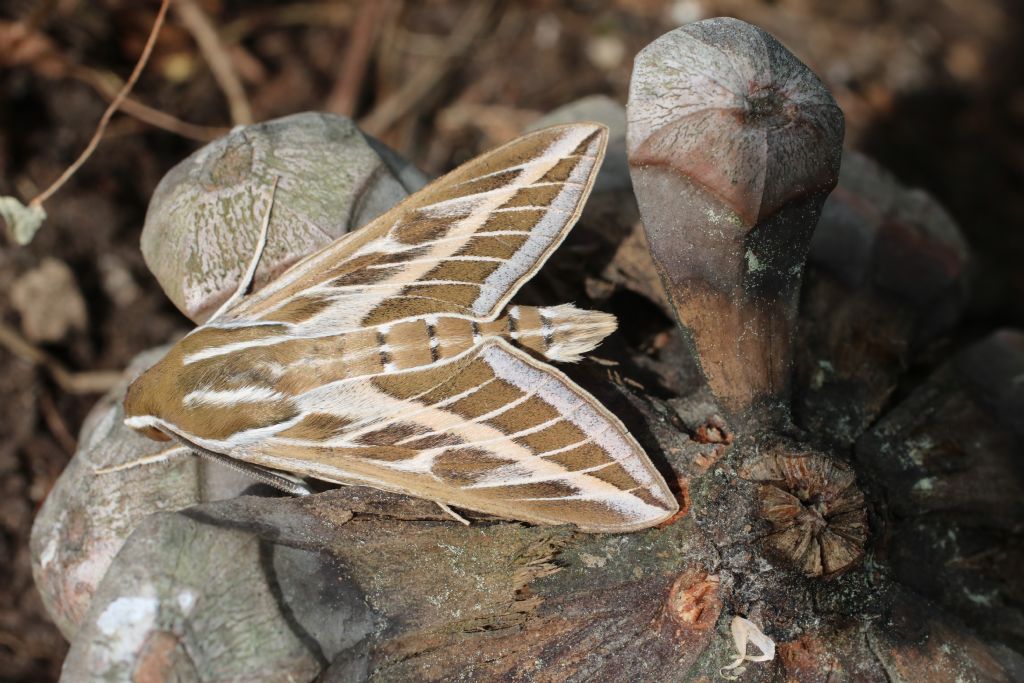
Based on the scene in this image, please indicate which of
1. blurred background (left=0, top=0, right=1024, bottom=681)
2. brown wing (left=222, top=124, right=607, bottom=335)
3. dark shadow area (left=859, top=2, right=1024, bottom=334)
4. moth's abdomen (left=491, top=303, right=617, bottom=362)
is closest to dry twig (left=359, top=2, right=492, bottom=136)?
blurred background (left=0, top=0, right=1024, bottom=681)

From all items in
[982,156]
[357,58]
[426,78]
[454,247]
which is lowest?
[982,156]

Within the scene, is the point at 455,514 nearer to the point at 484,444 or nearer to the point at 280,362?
the point at 484,444

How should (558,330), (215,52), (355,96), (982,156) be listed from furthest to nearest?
(982,156)
(355,96)
(215,52)
(558,330)

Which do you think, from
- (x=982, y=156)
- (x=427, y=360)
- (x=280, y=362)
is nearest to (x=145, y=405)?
(x=280, y=362)

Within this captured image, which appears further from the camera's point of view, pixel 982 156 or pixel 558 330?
pixel 982 156

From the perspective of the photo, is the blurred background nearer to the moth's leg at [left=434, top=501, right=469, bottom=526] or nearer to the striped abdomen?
the striped abdomen

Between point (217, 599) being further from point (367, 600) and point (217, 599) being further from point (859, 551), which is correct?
point (859, 551)

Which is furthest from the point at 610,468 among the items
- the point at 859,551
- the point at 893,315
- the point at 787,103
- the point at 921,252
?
the point at 921,252
